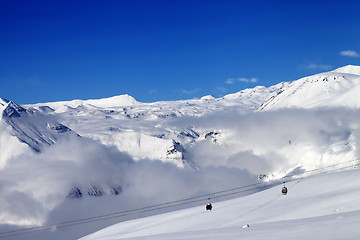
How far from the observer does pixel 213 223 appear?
55812mm

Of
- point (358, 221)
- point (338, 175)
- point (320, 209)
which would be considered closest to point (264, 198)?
point (338, 175)

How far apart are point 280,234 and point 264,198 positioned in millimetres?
44276

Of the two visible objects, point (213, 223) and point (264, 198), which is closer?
point (213, 223)

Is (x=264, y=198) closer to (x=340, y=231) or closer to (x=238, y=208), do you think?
(x=238, y=208)

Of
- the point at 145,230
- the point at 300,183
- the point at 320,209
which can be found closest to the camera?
the point at 320,209

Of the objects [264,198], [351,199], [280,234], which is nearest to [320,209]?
[351,199]

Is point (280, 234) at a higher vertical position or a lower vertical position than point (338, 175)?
lower

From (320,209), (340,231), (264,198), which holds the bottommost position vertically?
(340,231)

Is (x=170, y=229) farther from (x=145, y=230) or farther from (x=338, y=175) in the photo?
(x=338, y=175)

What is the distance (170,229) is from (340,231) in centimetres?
3585

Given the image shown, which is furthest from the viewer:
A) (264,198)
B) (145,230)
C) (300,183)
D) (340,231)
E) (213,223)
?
(300,183)

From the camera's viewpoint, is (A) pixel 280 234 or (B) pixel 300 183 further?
(B) pixel 300 183

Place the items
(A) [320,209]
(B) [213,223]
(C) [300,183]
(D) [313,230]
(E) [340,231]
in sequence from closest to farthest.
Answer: (E) [340,231]
(D) [313,230]
(A) [320,209]
(B) [213,223]
(C) [300,183]

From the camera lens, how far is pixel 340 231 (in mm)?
24078
